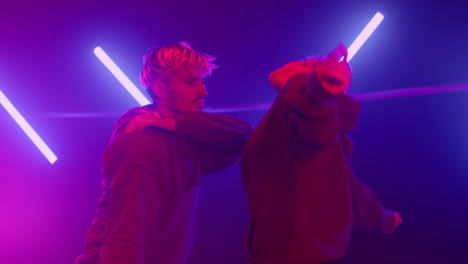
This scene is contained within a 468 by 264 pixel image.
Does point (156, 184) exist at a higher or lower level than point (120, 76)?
lower

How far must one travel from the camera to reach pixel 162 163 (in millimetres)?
1391

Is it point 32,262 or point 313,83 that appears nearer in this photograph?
point 313,83

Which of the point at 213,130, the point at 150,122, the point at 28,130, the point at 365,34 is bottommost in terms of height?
the point at 365,34

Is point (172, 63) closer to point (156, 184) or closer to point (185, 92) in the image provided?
point (185, 92)

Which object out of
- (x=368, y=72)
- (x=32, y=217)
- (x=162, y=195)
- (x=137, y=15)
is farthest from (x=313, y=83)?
(x=32, y=217)

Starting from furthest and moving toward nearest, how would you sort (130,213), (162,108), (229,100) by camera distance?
(229,100) → (162,108) → (130,213)

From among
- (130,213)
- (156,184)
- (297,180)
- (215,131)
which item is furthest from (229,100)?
(297,180)

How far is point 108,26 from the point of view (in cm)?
207

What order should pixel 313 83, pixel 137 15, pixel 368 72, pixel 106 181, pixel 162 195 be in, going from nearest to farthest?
pixel 313 83
pixel 162 195
pixel 106 181
pixel 368 72
pixel 137 15

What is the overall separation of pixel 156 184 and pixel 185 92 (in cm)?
40

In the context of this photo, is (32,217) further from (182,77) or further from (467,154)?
(467,154)

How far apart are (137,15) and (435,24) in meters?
1.42

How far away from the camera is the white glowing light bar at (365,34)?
1.57 metres

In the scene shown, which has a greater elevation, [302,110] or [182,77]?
[182,77]
